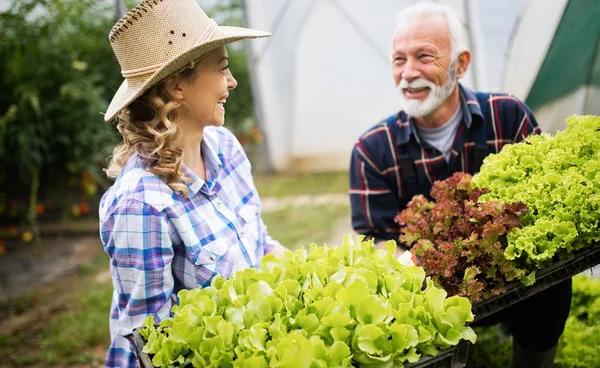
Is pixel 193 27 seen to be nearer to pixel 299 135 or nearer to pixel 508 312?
pixel 508 312

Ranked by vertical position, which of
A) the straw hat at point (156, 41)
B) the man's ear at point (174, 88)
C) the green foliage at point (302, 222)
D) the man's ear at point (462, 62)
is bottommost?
the green foliage at point (302, 222)

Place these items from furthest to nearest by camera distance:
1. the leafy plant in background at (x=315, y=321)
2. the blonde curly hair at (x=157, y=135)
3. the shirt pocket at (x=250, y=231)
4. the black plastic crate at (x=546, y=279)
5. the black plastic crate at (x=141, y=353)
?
the shirt pocket at (x=250, y=231), the blonde curly hair at (x=157, y=135), the black plastic crate at (x=546, y=279), the black plastic crate at (x=141, y=353), the leafy plant in background at (x=315, y=321)

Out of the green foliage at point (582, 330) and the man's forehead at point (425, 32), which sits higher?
the man's forehead at point (425, 32)

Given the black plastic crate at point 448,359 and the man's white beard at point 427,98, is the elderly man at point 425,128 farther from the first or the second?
the black plastic crate at point 448,359

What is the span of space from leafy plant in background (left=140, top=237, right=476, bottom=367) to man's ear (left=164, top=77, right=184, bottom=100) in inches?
35.8

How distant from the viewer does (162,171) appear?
2.32m

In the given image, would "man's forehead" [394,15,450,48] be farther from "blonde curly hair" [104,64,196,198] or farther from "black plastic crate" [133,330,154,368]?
"black plastic crate" [133,330,154,368]

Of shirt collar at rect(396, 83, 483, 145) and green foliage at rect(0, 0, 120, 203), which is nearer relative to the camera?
shirt collar at rect(396, 83, 483, 145)

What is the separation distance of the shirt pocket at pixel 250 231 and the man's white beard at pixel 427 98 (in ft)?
3.29

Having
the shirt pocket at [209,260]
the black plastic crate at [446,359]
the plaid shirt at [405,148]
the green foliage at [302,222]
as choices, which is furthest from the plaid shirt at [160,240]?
the green foliage at [302,222]

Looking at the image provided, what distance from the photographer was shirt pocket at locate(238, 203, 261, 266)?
2693 mm

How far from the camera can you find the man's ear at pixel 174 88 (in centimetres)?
241

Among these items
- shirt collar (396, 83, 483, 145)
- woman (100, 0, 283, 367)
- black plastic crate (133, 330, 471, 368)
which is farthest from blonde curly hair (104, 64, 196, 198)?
shirt collar (396, 83, 483, 145)

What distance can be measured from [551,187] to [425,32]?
3.84 feet
